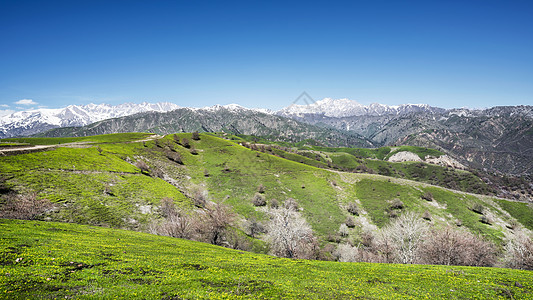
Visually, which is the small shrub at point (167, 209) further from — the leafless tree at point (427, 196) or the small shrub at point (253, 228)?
the leafless tree at point (427, 196)

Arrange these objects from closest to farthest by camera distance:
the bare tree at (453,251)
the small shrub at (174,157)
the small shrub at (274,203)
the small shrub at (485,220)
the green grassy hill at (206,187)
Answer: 1. the bare tree at (453,251)
2. the green grassy hill at (206,187)
3. the small shrub at (485,220)
4. the small shrub at (274,203)
5. the small shrub at (174,157)

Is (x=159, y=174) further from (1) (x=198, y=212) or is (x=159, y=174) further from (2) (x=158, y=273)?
(2) (x=158, y=273)

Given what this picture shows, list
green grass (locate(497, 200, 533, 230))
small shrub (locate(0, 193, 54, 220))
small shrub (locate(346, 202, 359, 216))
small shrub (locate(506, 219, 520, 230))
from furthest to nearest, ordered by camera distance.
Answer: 1. small shrub (locate(346, 202, 359, 216))
2. green grass (locate(497, 200, 533, 230))
3. small shrub (locate(506, 219, 520, 230))
4. small shrub (locate(0, 193, 54, 220))

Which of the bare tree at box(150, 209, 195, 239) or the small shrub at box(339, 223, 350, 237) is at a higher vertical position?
the bare tree at box(150, 209, 195, 239)

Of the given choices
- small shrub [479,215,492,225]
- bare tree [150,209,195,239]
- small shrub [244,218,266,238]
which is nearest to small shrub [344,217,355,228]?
small shrub [244,218,266,238]

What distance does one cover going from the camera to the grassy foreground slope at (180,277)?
16219 mm

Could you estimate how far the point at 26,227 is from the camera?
2764cm

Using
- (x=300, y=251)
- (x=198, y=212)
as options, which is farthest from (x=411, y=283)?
(x=198, y=212)

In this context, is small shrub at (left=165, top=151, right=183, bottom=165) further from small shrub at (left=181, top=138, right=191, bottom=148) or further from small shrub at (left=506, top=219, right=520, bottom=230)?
small shrub at (left=506, top=219, right=520, bottom=230)

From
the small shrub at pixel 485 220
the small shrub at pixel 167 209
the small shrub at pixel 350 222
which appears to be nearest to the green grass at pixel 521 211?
the small shrub at pixel 485 220

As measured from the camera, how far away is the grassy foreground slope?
16.2 metres

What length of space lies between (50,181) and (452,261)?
312ft

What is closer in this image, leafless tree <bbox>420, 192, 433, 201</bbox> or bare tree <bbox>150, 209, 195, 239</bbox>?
bare tree <bbox>150, 209, 195, 239</bbox>

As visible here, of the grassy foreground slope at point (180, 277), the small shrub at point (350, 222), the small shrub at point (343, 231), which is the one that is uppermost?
the grassy foreground slope at point (180, 277)
